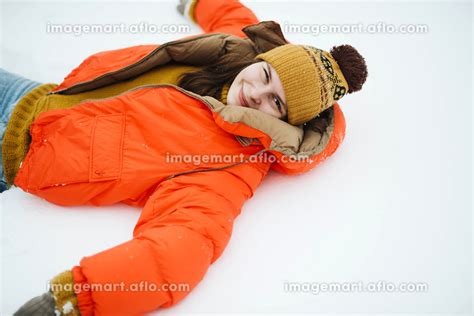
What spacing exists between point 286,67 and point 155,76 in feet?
1.63

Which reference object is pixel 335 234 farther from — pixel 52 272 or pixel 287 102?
pixel 52 272

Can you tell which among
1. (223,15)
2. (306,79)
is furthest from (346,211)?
(223,15)

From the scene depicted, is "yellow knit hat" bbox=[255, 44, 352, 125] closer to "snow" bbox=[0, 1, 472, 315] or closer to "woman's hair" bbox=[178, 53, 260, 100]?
"woman's hair" bbox=[178, 53, 260, 100]

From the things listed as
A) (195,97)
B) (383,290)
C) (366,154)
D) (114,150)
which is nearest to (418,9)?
(366,154)

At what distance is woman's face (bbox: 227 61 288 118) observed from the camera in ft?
4.15

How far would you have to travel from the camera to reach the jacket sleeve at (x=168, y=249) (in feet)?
3.05

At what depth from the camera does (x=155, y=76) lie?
145 cm

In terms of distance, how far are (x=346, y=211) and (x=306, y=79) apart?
0.44m

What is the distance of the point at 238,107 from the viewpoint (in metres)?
1.23

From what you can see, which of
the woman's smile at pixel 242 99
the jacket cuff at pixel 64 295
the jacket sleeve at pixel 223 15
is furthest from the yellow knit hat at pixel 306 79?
the jacket cuff at pixel 64 295

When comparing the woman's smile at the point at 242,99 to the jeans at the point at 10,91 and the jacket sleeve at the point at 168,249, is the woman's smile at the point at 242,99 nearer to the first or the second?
the jacket sleeve at the point at 168,249

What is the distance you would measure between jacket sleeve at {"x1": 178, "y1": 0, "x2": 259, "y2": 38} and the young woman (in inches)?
12.4

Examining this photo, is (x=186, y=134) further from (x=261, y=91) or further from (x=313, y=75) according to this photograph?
(x=313, y=75)

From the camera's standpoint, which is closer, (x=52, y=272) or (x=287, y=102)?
(x=52, y=272)
